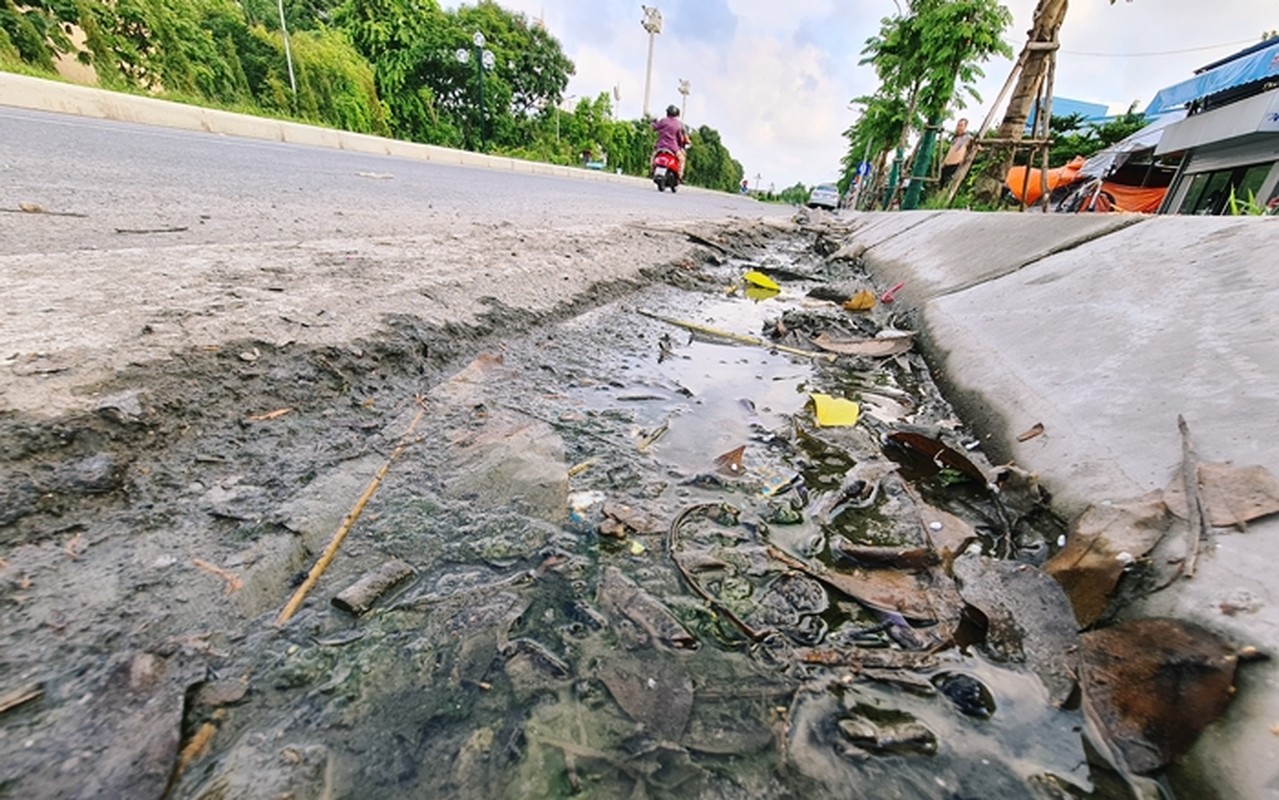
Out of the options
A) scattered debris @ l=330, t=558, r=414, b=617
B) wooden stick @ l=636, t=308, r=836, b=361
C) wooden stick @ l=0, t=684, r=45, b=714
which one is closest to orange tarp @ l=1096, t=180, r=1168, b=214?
wooden stick @ l=636, t=308, r=836, b=361

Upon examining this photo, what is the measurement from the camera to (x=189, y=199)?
2908mm

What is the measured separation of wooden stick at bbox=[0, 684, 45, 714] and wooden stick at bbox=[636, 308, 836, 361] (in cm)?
207

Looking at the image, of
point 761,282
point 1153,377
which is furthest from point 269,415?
point 761,282

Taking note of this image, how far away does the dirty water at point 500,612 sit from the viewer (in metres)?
0.58

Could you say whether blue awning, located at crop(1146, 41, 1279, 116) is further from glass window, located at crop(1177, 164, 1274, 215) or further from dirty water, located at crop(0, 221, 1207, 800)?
dirty water, located at crop(0, 221, 1207, 800)

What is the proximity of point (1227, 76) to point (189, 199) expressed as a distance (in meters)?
16.9

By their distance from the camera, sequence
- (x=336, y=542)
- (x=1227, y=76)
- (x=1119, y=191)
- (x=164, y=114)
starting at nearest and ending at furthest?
1. (x=336, y=542)
2. (x=164, y=114)
3. (x=1227, y=76)
4. (x=1119, y=191)

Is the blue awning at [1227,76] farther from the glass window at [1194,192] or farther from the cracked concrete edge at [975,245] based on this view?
the cracked concrete edge at [975,245]

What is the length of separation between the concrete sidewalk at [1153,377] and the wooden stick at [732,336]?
0.47 m

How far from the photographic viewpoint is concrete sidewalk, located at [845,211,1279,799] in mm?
630

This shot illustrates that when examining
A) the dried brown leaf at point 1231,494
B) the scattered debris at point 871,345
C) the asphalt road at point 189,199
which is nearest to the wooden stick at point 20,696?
the dried brown leaf at point 1231,494

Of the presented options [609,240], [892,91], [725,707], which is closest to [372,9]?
[892,91]

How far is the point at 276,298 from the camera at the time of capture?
5.10 feet

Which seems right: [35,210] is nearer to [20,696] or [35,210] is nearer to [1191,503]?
[20,696]
